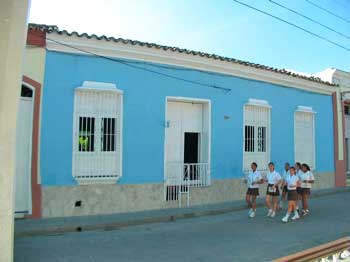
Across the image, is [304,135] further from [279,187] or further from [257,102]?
[279,187]

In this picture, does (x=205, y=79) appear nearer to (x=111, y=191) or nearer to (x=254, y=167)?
(x=254, y=167)

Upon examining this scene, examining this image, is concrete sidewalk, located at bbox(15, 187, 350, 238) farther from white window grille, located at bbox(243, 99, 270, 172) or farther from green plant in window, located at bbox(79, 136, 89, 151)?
white window grille, located at bbox(243, 99, 270, 172)

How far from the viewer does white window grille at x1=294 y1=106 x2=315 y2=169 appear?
14.7m

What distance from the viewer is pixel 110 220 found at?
891 centimetres

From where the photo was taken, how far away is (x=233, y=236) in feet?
25.8

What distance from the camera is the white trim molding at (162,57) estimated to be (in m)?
9.36

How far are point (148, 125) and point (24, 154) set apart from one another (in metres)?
3.24

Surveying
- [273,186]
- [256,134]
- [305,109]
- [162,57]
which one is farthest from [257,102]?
[162,57]

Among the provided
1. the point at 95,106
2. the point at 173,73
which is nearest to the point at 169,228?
the point at 95,106

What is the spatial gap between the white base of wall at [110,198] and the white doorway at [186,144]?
0.35m

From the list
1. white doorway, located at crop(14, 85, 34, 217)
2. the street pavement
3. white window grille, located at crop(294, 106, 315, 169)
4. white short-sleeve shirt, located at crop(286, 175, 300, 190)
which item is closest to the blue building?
white doorway, located at crop(14, 85, 34, 217)

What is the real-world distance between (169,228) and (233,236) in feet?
5.03

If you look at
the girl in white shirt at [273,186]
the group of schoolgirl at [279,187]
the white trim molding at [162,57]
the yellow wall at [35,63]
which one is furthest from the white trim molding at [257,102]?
the yellow wall at [35,63]

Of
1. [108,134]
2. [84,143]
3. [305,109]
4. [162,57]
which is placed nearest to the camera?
[84,143]
